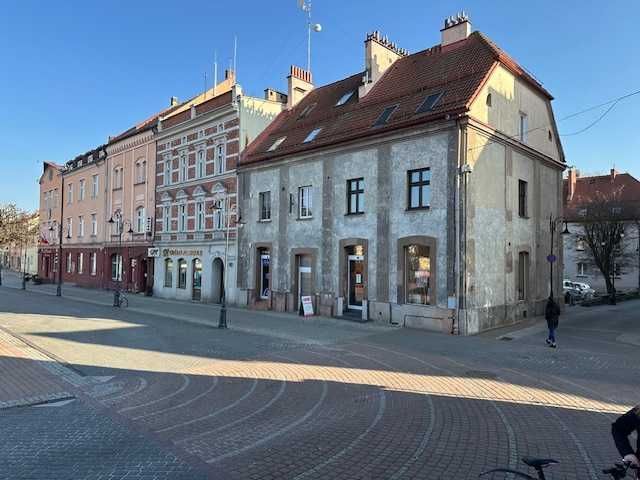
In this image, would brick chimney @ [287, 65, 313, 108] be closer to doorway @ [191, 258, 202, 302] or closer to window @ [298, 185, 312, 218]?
window @ [298, 185, 312, 218]

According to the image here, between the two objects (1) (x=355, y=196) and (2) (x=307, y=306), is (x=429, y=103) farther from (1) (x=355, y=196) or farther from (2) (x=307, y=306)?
(2) (x=307, y=306)

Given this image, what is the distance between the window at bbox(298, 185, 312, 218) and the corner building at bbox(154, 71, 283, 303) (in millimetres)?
4293

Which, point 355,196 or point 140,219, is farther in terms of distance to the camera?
point 140,219

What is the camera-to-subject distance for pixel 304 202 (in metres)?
24.0

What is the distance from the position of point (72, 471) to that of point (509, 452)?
210 inches

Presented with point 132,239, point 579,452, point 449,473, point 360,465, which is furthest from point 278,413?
point 132,239

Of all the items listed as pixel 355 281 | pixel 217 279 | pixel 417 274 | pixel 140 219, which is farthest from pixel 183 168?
pixel 417 274

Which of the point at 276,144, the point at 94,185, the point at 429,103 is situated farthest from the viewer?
the point at 94,185

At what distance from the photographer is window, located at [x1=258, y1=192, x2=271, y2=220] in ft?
85.4

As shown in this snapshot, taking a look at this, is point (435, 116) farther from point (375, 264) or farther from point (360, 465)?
point (360, 465)

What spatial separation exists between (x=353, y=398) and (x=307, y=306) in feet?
44.2

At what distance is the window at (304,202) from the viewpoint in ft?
77.7

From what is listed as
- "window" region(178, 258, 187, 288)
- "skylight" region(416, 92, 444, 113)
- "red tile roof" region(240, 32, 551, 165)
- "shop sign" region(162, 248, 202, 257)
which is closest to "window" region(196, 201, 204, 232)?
"shop sign" region(162, 248, 202, 257)

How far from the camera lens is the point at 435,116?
59.9 ft
